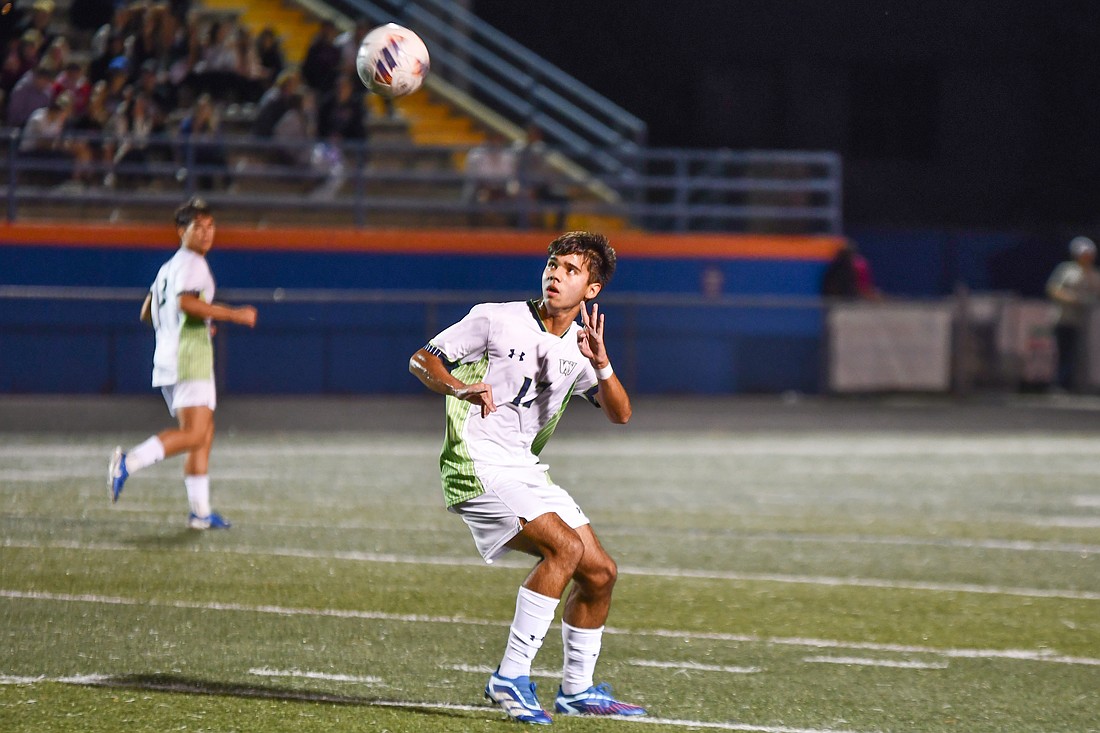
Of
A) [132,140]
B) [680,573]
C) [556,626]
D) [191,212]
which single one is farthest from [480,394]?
[132,140]

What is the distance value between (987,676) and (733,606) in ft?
5.66

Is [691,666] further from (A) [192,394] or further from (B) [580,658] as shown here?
(A) [192,394]

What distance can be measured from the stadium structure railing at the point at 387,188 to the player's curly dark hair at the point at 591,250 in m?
16.5

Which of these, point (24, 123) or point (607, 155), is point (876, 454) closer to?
point (607, 155)

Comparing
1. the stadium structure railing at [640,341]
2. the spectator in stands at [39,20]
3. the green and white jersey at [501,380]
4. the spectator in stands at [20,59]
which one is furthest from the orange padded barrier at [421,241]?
the green and white jersey at [501,380]

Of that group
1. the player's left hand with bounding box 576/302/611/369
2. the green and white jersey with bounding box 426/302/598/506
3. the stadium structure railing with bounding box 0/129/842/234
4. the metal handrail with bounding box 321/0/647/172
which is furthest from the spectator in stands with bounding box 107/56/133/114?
the player's left hand with bounding box 576/302/611/369

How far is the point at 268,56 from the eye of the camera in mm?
23047

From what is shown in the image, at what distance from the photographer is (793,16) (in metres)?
32.5

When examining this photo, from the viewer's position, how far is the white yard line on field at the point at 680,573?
337 inches

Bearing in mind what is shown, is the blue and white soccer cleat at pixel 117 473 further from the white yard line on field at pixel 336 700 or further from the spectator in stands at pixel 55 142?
the spectator in stands at pixel 55 142

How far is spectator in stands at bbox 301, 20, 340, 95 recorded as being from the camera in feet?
75.8

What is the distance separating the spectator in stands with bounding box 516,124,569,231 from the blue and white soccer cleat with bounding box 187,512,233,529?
12973mm

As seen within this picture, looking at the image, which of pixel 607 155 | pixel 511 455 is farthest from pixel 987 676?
pixel 607 155

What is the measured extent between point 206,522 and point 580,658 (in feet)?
16.5
